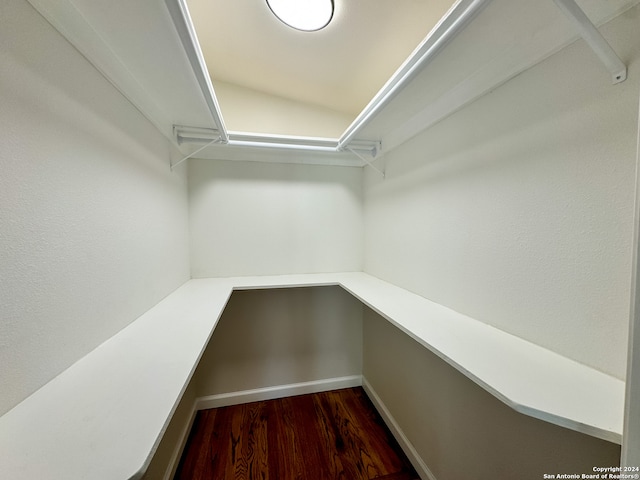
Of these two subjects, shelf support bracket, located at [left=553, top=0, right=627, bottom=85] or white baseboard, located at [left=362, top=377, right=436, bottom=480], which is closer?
shelf support bracket, located at [left=553, top=0, right=627, bottom=85]

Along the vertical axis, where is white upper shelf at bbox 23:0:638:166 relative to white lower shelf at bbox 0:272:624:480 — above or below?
above

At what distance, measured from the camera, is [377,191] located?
1.68m

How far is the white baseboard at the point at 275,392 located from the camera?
5.78 ft

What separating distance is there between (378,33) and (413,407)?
1970 millimetres

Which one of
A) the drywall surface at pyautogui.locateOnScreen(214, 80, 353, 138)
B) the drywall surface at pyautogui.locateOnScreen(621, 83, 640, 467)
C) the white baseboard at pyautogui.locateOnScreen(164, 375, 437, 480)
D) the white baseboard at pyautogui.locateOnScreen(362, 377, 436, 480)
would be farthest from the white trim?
the drywall surface at pyautogui.locateOnScreen(214, 80, 353, 138)

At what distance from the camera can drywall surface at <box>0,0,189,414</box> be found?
0.47 metres

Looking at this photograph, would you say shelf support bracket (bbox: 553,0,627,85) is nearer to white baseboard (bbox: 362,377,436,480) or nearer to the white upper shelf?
the white upper shelf

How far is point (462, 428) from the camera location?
102 centimetres

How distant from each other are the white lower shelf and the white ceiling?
1226mm

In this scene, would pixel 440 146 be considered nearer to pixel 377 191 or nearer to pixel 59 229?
pixel 377 191

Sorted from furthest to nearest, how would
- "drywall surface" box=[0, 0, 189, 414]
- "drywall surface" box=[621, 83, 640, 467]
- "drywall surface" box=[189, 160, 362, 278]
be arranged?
"drywall surface" box=[189, 160, 362, 278]
"drywall surface" box=[0, 0, 189, 414]
"drywall surface" box=[621, 83, 640, 467]

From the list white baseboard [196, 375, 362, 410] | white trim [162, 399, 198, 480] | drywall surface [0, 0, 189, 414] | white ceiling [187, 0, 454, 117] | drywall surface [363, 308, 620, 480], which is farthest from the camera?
white baseboard [196, 375, 362, 410]

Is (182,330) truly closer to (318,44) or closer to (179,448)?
(179,448)

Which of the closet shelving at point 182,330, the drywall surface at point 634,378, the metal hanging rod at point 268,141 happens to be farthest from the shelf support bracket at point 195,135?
the drywall surface at point 634,378
